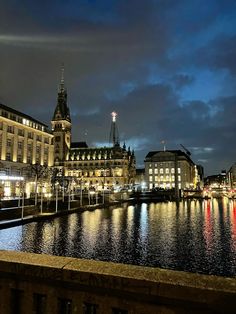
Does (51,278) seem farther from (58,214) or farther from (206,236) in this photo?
(58,214)

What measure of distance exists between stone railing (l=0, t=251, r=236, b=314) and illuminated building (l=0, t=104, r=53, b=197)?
99779 mm

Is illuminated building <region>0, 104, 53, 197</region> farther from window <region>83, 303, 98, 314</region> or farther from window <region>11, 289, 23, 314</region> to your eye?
window <region>83, 303, 98, 314</region>

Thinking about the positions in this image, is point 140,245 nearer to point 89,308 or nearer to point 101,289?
point 89,308

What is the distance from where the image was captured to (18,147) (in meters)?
133

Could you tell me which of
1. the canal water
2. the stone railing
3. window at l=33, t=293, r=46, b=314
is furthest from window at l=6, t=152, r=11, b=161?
window at l=33, t=293, r=46, b=314

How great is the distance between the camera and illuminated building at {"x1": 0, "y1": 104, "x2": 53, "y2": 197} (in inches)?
4481

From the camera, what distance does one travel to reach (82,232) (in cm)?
4897

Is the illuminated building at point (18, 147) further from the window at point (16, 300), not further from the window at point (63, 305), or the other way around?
the window at point (63, 305)

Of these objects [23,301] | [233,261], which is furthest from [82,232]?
[23,301]

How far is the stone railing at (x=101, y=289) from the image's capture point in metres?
5.46

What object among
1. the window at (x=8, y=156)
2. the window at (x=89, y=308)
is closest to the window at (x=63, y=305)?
the window at (x=89, y=308)

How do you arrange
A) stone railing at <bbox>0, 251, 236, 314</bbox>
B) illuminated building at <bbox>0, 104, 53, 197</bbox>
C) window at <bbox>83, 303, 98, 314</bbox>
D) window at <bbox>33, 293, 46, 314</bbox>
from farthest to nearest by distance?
illuminated building at <bbox>0, 104, 53, 197</bbox>, window at <bbox>33, 293, 46, 314</bbox>, window at <bbox>83, 303, 98, 314</bbox>, stone railing at <bbox>0, 251, 236, 314</bbox>

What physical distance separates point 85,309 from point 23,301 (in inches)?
58.3

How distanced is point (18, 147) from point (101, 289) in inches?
5291
